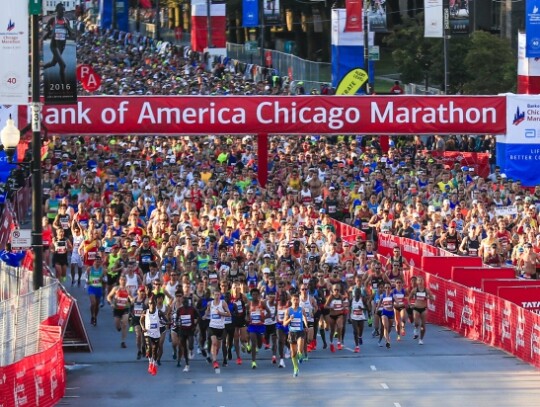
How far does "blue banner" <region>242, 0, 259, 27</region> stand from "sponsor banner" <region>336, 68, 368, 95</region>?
18.4m

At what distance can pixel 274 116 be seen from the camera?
140ft

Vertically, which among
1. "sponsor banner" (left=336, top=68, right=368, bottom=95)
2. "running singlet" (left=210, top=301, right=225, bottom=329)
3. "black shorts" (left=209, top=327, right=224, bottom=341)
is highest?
"sponsor banner" (left=336, top=68, right=368, bottom=95)

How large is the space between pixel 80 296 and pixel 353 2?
22.4m

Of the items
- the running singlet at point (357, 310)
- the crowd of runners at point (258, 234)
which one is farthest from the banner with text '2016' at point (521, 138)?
the running singlet at point (357, 310)

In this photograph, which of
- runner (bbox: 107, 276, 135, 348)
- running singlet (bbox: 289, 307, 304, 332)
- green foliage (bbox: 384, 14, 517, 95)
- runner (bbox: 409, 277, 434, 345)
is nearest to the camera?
running singlet (bbox: 289, 307, 304, 332)

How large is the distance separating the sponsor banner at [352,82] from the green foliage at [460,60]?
1598 centimetres

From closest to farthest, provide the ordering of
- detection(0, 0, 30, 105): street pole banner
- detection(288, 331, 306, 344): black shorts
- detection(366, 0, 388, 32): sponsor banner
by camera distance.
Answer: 1. detection(0, 0, 30, 105): street pole banner
2. detection(288, 331, 306, 344): black shorts
3. detection(366, 0, 388, 32): sponsor banner

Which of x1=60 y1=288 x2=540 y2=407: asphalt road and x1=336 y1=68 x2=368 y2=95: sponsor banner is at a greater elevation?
x1=336 y1=68 x2=368 y2=95: sponsor banner

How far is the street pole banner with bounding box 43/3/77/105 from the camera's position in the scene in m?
27.0

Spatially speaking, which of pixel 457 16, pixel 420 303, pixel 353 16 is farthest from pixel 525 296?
pixel 353 16

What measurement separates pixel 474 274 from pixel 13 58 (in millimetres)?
10691

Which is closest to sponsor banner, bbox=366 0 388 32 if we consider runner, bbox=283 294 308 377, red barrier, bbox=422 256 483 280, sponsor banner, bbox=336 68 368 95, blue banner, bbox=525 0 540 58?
sponsor banner, bbox=336 68 368 95

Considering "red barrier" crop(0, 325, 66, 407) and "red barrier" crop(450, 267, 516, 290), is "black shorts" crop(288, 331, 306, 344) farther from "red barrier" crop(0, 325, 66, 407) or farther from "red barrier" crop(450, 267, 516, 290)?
"red barrier" crop(450, 267, 516, 290)

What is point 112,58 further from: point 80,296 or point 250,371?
point 250,371
